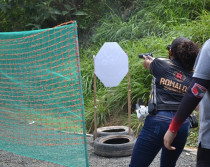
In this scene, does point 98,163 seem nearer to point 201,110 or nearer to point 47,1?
point 201,110

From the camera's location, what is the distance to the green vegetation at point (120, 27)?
654 centimetres

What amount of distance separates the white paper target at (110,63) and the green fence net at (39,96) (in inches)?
15.6

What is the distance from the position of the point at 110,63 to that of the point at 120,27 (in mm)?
3882

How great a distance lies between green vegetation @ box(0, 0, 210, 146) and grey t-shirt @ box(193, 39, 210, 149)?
10.8ft

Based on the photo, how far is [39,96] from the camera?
510cm

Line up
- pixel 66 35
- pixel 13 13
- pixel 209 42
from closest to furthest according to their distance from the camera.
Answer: pixel 209 42, pixel 66 35, pixel 13 13

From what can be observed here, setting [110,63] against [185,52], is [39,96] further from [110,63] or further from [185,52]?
[185,52]

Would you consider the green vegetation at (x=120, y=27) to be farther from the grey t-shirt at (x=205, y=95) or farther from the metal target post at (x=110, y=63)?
the grey t-shirt at (x=205, y=95)

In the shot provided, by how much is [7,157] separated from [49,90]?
1.21 m

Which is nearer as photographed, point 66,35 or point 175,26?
point 66,35

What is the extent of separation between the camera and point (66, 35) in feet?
14.2

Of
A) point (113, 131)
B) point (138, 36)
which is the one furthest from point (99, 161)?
point (138, 36)

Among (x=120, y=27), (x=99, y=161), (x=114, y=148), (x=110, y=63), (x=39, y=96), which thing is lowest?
(x=99, y=161)

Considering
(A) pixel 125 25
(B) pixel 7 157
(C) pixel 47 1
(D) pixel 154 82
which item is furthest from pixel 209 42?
(C) pixel 47 1
